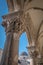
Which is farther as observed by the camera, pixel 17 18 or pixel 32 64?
pixel 32 64

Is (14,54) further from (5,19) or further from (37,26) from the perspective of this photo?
(37,26)

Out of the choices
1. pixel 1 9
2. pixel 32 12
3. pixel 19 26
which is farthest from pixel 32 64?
pixel 19 26

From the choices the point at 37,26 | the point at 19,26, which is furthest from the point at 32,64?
the point at 19,26

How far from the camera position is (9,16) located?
4602mm

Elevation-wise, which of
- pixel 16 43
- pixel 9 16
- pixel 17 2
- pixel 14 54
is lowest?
pixel 14 54

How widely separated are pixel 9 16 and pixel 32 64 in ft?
16.1

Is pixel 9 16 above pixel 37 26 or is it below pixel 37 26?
below

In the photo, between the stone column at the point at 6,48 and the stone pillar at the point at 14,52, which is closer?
the stone column at the point at 6,48

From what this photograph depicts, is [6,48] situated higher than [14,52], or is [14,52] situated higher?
[6,48]

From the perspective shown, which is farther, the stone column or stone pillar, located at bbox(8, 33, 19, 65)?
stone pillar, located at bbox(8, 33, 19, 65)

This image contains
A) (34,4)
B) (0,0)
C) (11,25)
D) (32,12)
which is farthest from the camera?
(32,12)

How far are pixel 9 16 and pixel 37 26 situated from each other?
4301 millimetres

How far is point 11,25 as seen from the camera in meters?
4.45

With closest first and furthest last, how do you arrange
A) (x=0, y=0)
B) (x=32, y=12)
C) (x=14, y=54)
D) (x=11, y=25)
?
(x=14, y=54) < (x=11, y=25) < (x=0, y=0) < (x=32, y=12)
